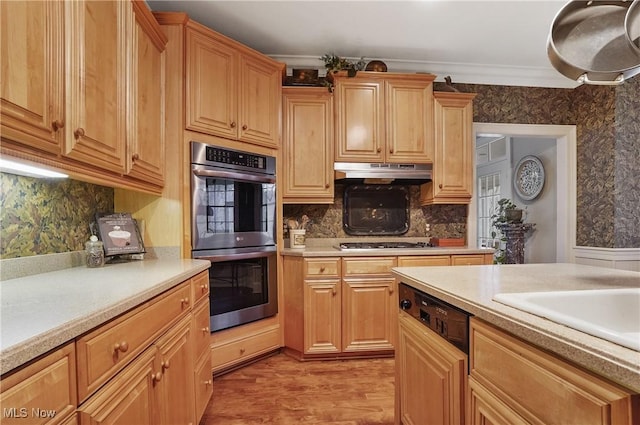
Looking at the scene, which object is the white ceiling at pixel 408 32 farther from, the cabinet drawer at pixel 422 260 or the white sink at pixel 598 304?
the white sink at pixel 598 304

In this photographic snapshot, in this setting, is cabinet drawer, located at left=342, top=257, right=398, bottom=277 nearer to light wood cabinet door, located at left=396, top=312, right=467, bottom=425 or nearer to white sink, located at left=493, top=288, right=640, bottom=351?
light wood cabinet door, located at left=396, top=312, right=467, bottom=425


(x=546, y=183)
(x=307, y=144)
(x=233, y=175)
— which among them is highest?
(x=307, y=144)

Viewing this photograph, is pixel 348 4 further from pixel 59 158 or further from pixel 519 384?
pixel 519 384

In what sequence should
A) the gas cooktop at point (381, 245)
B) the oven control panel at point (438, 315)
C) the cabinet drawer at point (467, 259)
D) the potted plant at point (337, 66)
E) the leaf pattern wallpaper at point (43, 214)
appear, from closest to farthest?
the oven control panel at point (438, 315), the leaf pattern wallpaper at point (43, 214), the cabinet drawer at point (467, 259), the potted plant at point (337, 66), the gas cooktop at point (381, 245)

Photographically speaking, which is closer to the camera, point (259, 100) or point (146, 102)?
point (146, 102)

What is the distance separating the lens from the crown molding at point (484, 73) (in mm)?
3223

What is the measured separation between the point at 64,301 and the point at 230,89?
1.81m

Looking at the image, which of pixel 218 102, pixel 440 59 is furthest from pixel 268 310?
pixel 440 59

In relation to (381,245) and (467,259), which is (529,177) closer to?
(467,259)

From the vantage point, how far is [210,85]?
7.25ft

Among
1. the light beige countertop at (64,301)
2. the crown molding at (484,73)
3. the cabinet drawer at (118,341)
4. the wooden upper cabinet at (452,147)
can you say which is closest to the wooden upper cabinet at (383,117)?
the wooden upper cabinet at (452,147)

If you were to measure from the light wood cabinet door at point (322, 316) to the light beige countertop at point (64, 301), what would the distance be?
1.15 meters

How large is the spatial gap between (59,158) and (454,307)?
4.82ft

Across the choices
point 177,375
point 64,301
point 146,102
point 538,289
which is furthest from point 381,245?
point 64,301
